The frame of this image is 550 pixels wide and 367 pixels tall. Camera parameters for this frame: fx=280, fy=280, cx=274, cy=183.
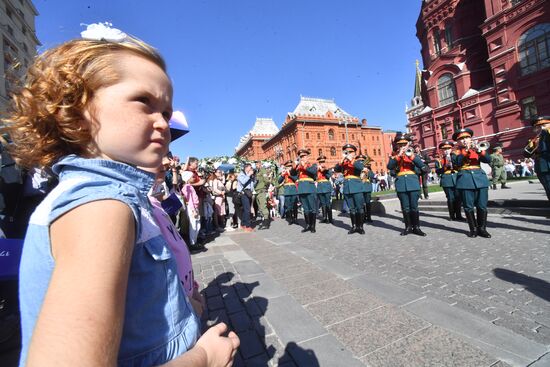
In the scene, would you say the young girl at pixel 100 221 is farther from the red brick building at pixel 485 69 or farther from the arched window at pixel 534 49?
the arched window at pixel 534 49

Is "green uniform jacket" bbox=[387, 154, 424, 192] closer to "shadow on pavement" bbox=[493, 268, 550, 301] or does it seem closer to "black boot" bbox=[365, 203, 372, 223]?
"black boot" bbox=[365, 203, 372, 223]

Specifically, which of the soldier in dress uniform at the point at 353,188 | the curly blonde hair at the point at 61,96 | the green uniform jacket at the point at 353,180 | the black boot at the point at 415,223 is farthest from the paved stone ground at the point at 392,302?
the green uniform jacket at the point at 353,180

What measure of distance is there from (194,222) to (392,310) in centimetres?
422

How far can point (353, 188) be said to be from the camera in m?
7.50

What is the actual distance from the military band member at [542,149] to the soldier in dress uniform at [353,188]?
3.45 metres

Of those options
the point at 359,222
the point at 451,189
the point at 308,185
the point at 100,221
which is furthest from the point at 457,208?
the point at 100,221

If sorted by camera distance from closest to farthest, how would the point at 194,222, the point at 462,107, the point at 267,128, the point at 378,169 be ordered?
the point at 194,222, the point at 462,107, the point at 378,169, the point at 267,128

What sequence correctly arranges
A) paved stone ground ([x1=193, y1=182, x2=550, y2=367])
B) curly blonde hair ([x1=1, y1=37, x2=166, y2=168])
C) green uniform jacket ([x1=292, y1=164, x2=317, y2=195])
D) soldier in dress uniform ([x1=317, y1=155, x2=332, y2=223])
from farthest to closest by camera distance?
soldier in dress uniform ([x1=317, y1=155, x2=332, y2=223])
green uniform jacket ([x1=292, y1=164, x2=317, y2=195])
paved stone ground ([x1=193, y1=182, x2=550, y2=367])
curly blonde hair ([x1=1, y1=37, x2=166, y2=168])

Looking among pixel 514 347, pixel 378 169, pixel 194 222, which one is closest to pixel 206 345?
pixel 514 347

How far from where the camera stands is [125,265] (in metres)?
0.58

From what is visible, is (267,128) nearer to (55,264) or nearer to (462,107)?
(462,107)

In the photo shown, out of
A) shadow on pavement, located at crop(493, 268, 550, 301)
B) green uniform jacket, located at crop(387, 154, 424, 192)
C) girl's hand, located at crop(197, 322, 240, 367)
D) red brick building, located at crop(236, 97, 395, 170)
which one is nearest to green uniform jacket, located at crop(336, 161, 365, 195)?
green uniform jacket, located at crop(387, 154, 424, 192)

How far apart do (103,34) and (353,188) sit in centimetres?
718

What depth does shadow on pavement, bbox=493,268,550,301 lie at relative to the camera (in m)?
2.84
